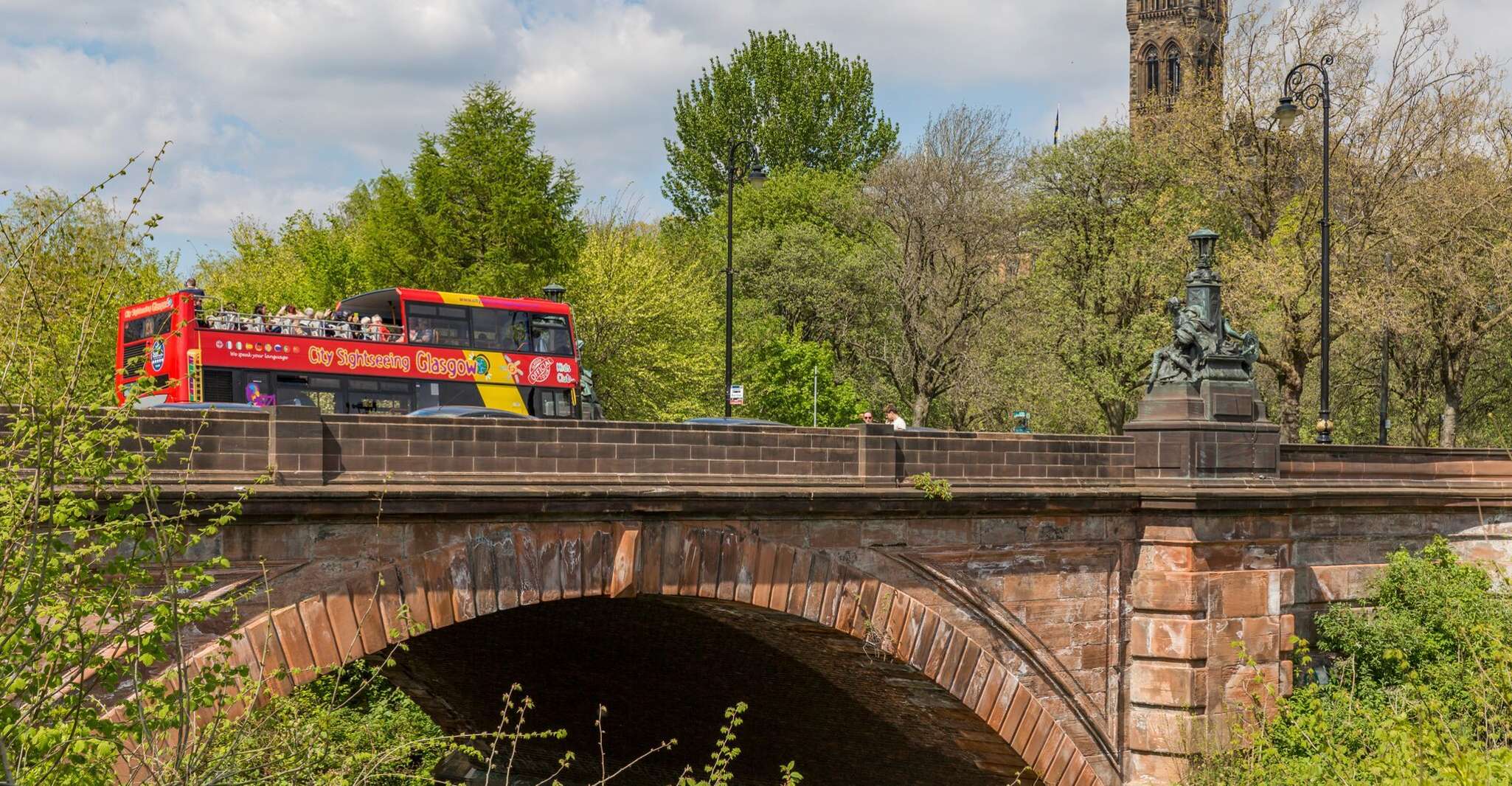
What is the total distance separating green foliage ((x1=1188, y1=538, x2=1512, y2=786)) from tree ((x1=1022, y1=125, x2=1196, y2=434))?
13089 millimetres

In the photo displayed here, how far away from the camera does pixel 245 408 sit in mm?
10422

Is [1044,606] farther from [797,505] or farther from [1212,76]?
[1212,76]

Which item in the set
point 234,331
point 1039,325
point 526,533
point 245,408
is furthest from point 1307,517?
point 1039,325

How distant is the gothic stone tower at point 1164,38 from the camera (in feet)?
228

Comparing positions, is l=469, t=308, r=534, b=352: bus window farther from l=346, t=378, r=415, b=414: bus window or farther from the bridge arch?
the bridge arch

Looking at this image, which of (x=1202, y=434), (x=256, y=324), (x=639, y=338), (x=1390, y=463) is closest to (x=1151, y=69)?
(x=639, y=338)

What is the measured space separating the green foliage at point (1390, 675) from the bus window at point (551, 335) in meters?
11.5

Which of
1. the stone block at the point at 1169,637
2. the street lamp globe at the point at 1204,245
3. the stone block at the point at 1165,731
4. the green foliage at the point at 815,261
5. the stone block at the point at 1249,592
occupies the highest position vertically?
the green foliage at the point at 815,261

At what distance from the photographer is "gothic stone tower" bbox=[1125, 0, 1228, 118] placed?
228 ft

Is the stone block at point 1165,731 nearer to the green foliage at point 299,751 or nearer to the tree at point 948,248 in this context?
the green foliage at point 299,751

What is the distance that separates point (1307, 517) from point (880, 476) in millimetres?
6337

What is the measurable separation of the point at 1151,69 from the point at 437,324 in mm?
59522

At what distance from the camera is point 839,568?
41.6 feet

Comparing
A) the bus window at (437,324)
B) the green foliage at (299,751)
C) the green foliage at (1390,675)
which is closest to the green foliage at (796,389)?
the bus window at (437,324)
